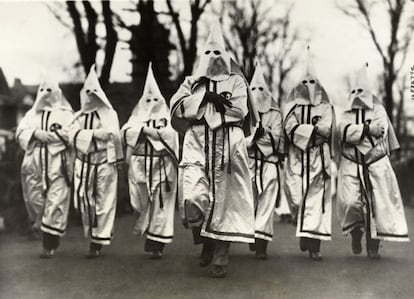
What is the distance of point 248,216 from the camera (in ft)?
12.9

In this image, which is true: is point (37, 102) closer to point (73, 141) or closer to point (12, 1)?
point (73, 141)

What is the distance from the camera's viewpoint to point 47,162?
13.7 feet

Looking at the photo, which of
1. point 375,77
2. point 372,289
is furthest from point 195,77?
point 372,289

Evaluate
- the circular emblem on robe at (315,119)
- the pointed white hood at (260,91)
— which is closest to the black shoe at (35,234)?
the pointed white hood at (260,91)

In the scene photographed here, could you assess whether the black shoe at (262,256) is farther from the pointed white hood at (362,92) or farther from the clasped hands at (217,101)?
the pointed white hood at (362,92)

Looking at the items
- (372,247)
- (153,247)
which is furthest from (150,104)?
(372,247)

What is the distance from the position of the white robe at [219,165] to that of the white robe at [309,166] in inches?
13.3

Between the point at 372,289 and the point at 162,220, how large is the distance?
1319mm

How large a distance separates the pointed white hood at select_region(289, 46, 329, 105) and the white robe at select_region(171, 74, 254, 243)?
1.13ft

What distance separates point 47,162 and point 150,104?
727 millimetres

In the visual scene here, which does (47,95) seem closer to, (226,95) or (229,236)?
Answer: (226,95)

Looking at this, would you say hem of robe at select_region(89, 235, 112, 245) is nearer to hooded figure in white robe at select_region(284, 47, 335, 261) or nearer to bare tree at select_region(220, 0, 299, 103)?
hooded figure in white robe at select_region(284, 47, 335, 261)

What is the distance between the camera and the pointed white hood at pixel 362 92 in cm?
402

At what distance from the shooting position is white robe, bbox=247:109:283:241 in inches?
163
